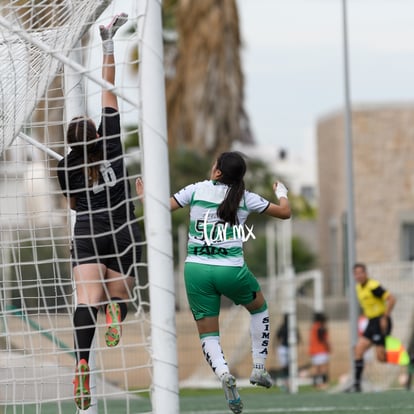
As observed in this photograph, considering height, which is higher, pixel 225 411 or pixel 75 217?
pixel 75 217

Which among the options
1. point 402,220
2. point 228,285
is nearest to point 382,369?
point 402,220

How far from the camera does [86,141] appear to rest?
319 inches

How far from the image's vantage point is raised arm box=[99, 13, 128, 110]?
806 centimetres

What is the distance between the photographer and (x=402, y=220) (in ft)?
131

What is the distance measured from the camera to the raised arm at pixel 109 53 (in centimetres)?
806

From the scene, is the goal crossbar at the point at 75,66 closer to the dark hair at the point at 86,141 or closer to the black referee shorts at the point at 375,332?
the dark hair at the point at 86,141

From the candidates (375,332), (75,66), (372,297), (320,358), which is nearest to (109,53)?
(75,66)

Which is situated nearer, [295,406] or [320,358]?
[295,406]

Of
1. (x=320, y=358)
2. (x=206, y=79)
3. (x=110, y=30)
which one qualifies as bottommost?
(x=320, y=358)

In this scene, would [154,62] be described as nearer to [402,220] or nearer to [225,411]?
[225,411]

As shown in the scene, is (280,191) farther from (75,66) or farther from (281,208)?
(75,66)

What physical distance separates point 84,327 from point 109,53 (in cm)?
167

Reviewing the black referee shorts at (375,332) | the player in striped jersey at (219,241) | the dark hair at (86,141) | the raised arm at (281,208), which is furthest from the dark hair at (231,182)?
the black referee shorts at (375,332)

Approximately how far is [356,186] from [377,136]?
1.60 m
